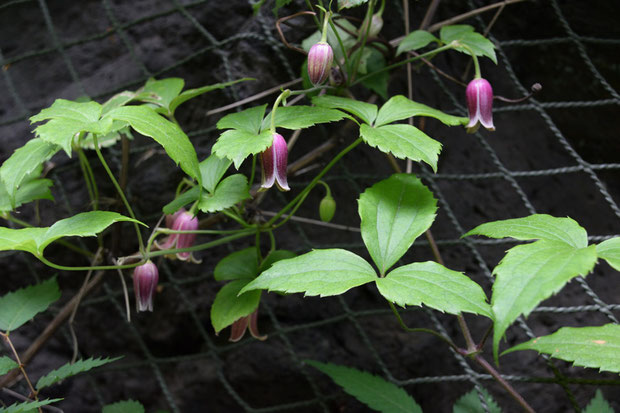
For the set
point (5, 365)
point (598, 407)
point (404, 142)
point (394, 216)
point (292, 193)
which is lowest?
point (598, 407)

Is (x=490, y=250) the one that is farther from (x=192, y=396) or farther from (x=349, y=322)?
(x=192, y=396)

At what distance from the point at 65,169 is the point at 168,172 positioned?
313mm

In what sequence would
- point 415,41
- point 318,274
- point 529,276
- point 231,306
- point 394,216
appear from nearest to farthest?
point 529,276 → point 318,274 → point 394,216 → point 231,306 → point 415,41

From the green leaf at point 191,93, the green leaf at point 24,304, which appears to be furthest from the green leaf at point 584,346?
the green leaf at point 24,304

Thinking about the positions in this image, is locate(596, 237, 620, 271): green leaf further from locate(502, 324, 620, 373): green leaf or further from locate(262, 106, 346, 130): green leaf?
locate(262, 106, 346, 130): green leaf

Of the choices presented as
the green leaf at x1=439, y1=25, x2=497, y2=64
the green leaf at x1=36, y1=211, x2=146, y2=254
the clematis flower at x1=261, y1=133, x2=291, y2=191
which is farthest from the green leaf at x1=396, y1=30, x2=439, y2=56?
the green leaf at x1=36, y1=211, x2=146, y2=254

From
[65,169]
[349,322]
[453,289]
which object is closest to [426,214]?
[453,289]

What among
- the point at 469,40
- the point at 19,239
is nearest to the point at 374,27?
the point at 469,40

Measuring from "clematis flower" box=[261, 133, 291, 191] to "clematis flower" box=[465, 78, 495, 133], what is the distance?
340 millimetres

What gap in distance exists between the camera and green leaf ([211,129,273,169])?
0.72m

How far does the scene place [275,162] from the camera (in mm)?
770

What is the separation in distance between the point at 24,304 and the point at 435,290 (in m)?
0.84

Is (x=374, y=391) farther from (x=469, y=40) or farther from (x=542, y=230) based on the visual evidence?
(x=469, y=40)

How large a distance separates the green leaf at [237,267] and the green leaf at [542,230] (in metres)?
0.41
